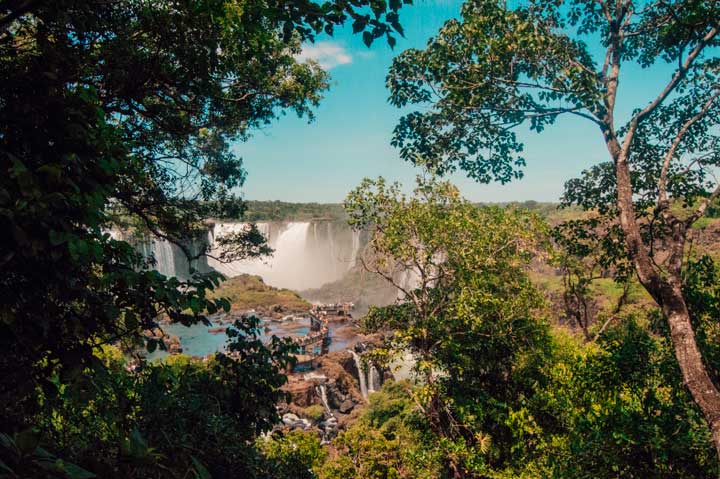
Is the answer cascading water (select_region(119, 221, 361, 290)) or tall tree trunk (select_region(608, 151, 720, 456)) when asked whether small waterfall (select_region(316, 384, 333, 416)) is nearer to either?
tall tree trunk (select_region(608, 151, 720, 456))

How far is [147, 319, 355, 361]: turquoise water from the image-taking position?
42156 millimetres

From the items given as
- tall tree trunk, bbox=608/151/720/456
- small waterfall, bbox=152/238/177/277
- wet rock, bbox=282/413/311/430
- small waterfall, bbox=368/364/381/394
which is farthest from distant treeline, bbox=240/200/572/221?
tall tree trunk, bbox=608/151/720/456

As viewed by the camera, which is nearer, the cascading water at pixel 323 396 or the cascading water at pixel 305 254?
the cascading water at pixel 323 396

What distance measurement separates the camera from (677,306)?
175 inches

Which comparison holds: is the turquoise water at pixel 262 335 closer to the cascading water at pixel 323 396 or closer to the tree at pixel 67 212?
the cascading water at pixel 323 396

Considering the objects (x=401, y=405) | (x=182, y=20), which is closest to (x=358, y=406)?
(x=401, y=405)

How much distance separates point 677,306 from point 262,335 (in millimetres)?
46130

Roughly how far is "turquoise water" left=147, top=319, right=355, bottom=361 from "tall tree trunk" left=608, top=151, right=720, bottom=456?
117 ft

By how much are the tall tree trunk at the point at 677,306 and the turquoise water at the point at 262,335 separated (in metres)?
35.6

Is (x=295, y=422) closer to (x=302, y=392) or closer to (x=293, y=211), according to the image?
(x=302, y=392)

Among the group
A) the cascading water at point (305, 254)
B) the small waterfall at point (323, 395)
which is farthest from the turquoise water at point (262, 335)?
the cascading water at point (305, 254)

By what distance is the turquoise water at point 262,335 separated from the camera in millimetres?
42156

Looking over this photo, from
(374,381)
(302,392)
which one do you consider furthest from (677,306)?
(374,381)

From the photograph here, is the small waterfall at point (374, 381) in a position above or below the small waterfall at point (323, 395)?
below
